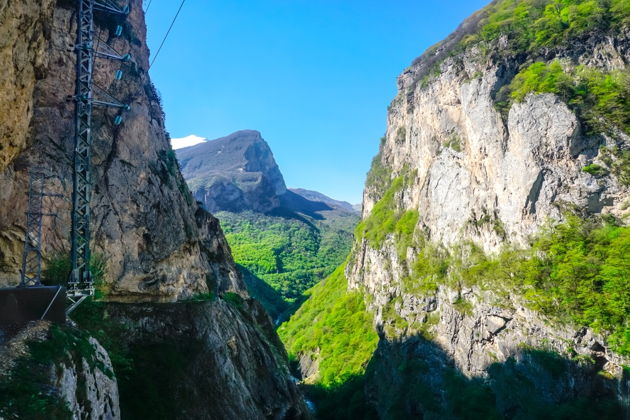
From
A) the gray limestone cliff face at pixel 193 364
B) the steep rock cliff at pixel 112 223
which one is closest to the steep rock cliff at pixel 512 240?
the steep rock cliff at pixel 112 223

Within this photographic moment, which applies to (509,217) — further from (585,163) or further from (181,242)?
(181,242)

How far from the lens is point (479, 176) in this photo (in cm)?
5125

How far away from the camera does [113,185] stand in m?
19.2

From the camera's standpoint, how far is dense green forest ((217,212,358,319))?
113625 mm

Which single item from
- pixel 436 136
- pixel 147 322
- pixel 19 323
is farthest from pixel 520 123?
Result: pixel 19 323

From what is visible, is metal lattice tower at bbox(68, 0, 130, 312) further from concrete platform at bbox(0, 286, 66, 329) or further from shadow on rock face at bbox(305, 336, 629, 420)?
shadow on rock face at bbox(305, 336, 629, 420)

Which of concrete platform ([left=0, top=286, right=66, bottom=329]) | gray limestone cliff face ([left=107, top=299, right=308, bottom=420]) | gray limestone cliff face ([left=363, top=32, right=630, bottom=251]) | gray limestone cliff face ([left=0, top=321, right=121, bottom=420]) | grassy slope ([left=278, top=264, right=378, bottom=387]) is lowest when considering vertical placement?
grassy slope ([left=278, top=264, right=378, bottom=387])

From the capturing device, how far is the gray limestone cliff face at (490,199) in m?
37.0

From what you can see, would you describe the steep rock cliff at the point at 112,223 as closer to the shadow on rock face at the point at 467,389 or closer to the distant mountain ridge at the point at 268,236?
the shadow on rock face at the point at 467,389

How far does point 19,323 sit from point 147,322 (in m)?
7.67

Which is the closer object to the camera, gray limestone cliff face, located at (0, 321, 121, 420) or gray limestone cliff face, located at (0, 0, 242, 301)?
gray limestone cliff face, located at (0, 321, 121, 420)

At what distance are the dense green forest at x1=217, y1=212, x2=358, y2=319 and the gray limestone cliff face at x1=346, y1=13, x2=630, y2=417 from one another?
50047 mm

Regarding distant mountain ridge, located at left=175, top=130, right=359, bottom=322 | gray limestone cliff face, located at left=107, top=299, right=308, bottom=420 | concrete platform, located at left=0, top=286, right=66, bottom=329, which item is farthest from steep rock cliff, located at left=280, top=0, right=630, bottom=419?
distant mountain ridge, located at left=175, top=130, right=359, bottom=322

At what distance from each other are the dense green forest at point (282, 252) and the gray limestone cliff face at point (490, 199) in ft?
164
